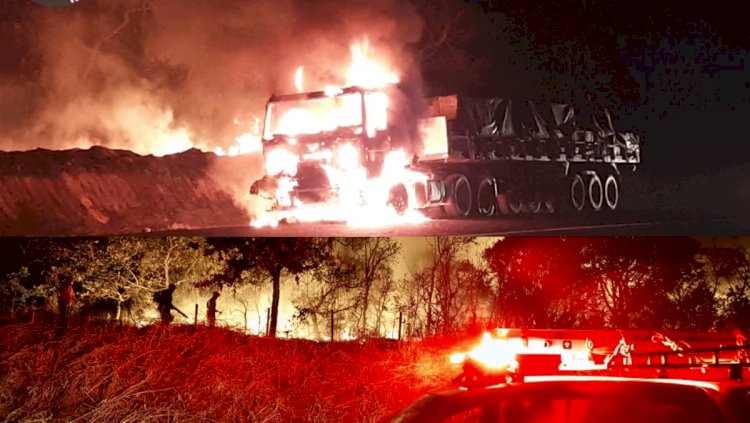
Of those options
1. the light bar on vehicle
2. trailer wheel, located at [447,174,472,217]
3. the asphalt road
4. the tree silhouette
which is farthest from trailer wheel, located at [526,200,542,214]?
the light bar on vehicle

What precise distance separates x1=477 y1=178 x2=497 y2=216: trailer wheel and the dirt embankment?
4.59m

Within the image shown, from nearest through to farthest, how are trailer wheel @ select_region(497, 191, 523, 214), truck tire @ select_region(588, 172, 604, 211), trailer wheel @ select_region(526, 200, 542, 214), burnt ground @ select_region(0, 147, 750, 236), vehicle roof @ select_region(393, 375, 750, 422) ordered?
1. vehicle roof @ select_region(393, 375, 750, 422)
2. burnt ground @ select_region(0, 147, 750, 236)
3. trailer wheel @ select_region(497, 191, 523, 214)
4. trailer wheel @ select_region(526, 200, 542, 214)
5. truck tire @ select_region(588, 172, 604, 211)

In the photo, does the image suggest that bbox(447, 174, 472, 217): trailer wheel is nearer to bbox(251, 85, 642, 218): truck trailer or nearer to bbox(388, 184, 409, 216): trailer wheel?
bbox(251, 85, 642, 218): truck trailer

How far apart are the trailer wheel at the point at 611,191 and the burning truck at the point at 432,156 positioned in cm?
2

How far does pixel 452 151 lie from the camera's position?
14.0m

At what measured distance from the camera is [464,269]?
13906 millimetres

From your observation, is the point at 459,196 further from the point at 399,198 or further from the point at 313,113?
the point at 313,113

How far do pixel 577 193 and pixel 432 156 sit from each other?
3960 millimetres

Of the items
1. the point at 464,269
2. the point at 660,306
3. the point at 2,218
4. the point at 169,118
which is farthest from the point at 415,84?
the point at 2,218

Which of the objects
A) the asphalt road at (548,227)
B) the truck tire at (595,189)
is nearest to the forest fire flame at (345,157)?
the asphalt road at (548,227)

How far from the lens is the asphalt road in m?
11.2

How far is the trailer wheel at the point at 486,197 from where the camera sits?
48.0ft

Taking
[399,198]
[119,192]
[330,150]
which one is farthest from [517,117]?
[119,192]

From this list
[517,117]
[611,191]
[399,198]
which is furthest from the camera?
[611,191]
